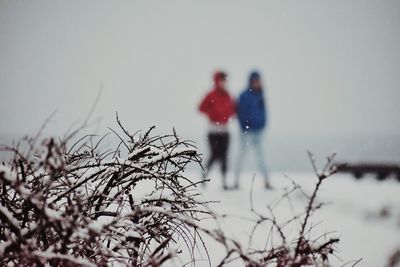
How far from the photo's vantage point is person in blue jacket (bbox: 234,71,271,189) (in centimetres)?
894

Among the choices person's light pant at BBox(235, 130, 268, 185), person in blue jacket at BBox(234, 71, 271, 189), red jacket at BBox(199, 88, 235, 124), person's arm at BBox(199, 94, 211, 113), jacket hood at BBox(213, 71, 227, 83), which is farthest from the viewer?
jacket hood at BBox(213, 71, 227, 83)

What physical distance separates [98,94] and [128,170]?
0.64 meters

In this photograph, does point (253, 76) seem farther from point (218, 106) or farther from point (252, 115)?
point (218, 106)

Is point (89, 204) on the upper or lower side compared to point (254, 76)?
lower

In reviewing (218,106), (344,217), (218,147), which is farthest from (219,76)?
(344,217)

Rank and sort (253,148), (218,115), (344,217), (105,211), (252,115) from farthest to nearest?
(218,115), (252,115), (253,148), (344,217), (105,211)

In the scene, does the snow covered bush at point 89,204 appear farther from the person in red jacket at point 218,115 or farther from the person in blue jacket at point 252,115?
the person in blue jacket at point 252,115

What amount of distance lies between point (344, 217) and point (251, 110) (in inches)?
130

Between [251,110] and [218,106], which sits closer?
[251,110]

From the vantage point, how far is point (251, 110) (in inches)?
357

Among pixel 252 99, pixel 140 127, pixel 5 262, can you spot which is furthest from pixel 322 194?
pixel 5 262

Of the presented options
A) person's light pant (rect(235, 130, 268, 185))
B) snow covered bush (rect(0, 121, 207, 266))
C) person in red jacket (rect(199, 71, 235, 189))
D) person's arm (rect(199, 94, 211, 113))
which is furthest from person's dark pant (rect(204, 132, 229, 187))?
snow covered bush (rect(0, 121, 207, 266))

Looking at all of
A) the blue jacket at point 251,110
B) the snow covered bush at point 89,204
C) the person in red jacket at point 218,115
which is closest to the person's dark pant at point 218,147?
the person in red jacket at point 218,115

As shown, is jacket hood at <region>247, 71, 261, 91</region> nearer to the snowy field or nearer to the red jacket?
the red jacket
